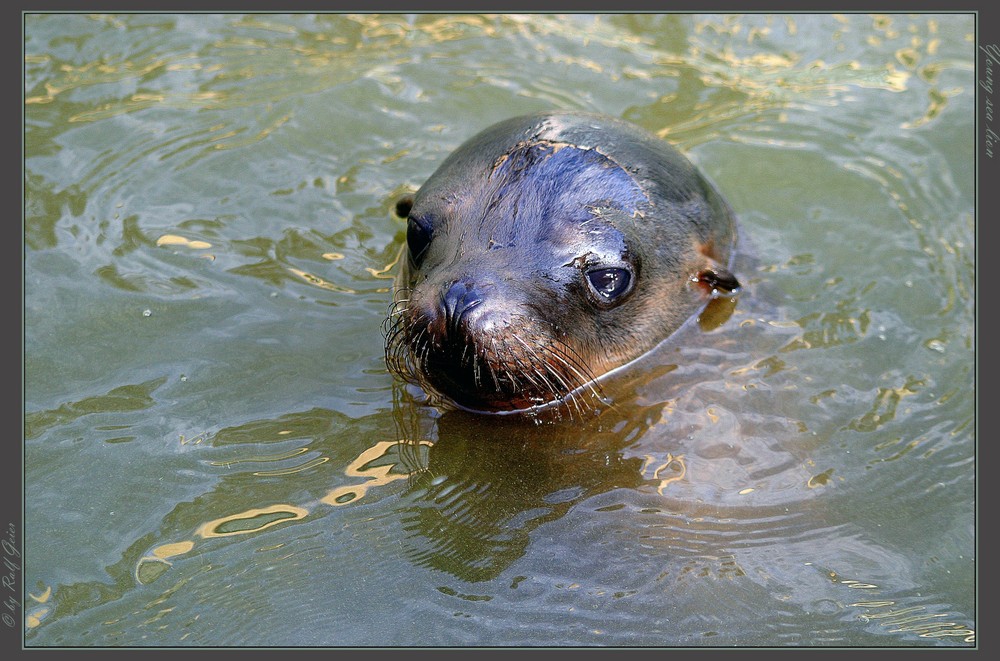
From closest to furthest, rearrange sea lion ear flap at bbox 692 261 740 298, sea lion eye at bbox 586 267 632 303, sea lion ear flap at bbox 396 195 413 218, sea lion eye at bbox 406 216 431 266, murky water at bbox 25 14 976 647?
murky water at bbox 25 14 976 647 < sea lion eye at bbox 586 267 632 303 < sea lion eye at bbox 406 216 431 266 < sea lion ear flap at bbox 692 261 740 298 < sea lion ear flap at bbox 396 195 413 218

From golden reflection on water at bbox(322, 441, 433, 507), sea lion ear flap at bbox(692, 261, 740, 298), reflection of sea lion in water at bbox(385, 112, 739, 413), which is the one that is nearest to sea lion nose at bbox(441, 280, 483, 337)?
reflection of sea lion in water at bbox(385, 112, 739, 413)

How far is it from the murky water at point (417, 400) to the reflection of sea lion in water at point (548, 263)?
0.25 meters

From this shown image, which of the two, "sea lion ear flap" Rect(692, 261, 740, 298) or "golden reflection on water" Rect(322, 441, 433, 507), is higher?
"sea lion ear flap" Rect(692, 261, 740, 298)

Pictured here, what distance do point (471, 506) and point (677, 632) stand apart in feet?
3.20

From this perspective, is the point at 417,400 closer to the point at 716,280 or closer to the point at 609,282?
the point at 609,282

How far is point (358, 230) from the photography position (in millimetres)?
5836

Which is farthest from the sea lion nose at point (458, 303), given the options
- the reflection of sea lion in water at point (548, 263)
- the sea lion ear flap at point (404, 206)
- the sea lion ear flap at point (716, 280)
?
the sea lion ear flap at point (716, 280)

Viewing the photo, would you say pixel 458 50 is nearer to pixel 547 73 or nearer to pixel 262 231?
pixel 547 73

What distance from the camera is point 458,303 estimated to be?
3797 mm

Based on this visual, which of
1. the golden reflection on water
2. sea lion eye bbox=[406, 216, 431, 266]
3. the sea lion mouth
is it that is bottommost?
the golden reflection on water

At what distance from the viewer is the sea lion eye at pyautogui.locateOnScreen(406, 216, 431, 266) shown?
14.7 ft

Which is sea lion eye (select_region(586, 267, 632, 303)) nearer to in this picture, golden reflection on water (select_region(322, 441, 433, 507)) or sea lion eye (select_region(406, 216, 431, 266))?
sea lion eye (select_region(406, 216, 431, 266))

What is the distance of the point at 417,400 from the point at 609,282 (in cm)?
102

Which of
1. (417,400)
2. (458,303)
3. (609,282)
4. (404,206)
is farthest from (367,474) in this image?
(404,206)
